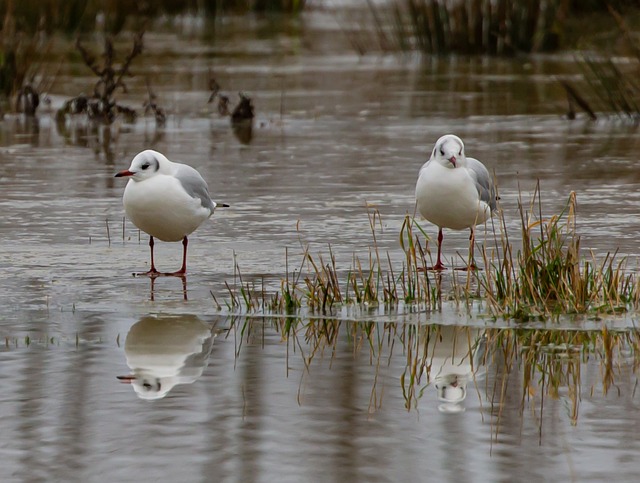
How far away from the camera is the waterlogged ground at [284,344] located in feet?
14.8

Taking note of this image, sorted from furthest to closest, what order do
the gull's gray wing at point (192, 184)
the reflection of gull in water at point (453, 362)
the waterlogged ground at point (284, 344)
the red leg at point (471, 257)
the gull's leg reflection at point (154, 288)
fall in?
the gull's gray wing at point (192, 184), the gull's leg reflection at point (154, 288), the red leg at point (471, 257), the reflection of gull in water at point (453, 362), the waterlogged ground at point (284, 344)

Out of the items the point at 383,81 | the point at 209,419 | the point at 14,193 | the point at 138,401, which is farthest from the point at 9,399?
the point at 383,81

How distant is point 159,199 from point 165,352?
1.92 metres

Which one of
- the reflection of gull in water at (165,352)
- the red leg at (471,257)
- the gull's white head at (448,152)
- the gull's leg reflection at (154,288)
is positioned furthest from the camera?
the gull's white head at (448,152)

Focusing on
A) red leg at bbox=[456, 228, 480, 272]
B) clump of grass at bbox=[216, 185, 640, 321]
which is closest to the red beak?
clump of grass at bbox=[216, 185, 640, 321]

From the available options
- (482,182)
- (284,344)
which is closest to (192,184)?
(482,182)

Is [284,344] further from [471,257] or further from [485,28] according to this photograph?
[485,28]

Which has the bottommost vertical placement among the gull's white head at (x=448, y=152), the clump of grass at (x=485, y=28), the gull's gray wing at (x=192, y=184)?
the gull's gray wing at (x=192, y=184)

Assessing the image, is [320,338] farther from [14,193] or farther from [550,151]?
[550,151]

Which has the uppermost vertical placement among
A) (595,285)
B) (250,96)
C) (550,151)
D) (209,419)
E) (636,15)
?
(636,15)

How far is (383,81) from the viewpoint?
19.0 m

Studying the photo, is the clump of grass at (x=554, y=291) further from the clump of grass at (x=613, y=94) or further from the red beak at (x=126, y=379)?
the clump of grass at (x=613, y=94)

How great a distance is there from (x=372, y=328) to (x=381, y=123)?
29.9 ft

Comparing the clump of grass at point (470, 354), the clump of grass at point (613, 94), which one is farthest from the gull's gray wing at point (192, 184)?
the clump of grass at point (613, 94)
